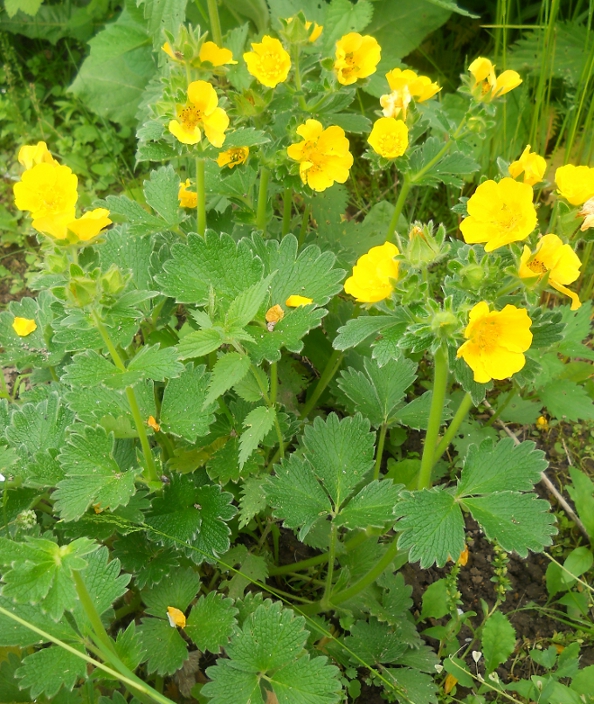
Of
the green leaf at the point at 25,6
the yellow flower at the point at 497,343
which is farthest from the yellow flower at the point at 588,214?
the green leaf at the point at 25,6

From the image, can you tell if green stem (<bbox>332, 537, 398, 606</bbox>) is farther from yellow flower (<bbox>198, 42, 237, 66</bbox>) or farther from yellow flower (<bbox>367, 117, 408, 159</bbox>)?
yellow flower (<bbox>198, 42, 237, 66</bbox>)

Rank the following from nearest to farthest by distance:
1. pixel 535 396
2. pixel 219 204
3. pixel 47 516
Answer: pixel 47 516 → pixel 535 396 → pixel 219 204

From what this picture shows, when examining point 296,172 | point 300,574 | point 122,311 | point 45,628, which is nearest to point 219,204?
point 296,172

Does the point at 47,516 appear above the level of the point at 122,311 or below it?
below

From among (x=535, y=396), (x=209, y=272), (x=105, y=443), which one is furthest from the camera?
(x=535, y=396)

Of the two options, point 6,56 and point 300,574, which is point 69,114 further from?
point 300,574

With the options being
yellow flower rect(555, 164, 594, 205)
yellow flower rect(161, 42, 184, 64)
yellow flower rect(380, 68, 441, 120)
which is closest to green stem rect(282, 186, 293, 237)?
yellow flower rect(380, 68, 441, 120)

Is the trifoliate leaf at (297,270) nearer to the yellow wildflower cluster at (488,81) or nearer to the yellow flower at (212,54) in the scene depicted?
the yellow flower at (212,54)

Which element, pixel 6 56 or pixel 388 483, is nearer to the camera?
pixel 388 483
